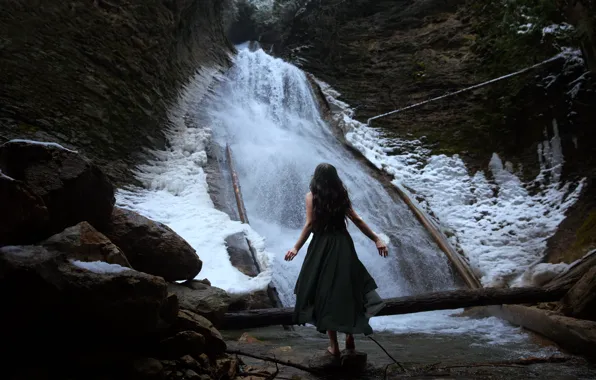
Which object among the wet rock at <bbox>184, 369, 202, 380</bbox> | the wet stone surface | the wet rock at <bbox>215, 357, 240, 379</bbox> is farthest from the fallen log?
the wet rock at <bbox>184, 369, 202, 380</bbox>

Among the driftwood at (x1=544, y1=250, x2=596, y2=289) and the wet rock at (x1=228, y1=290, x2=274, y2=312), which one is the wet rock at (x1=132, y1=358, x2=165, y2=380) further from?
the driftwood at (x1=544, y1=250, x2=596, y2=289)

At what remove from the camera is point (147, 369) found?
2.30 meters

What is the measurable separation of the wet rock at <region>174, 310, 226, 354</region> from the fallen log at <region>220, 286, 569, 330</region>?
4.81 feet

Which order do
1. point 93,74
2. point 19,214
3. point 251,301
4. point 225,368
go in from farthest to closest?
1. point 93,74
2. point 251,301
3. point 225,368
4. point 19,214

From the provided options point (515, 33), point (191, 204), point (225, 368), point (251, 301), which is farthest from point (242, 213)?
point (515, 33)

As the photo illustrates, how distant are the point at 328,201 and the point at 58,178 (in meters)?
1.96

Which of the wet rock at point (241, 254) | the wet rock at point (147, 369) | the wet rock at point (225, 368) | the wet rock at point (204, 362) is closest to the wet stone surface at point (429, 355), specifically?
the wet rock at point (225, 368)

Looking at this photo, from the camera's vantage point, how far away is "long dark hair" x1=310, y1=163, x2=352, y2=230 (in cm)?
345

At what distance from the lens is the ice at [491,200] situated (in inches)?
323

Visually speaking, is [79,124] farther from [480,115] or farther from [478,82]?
[478,82]

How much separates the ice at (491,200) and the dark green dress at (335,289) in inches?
210

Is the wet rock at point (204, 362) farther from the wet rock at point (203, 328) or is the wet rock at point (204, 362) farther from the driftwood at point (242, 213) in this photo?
the driftwood at point (242, 213)

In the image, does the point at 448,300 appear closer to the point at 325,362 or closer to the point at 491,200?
the point at 325,362

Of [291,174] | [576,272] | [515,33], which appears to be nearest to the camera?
[576,272]
